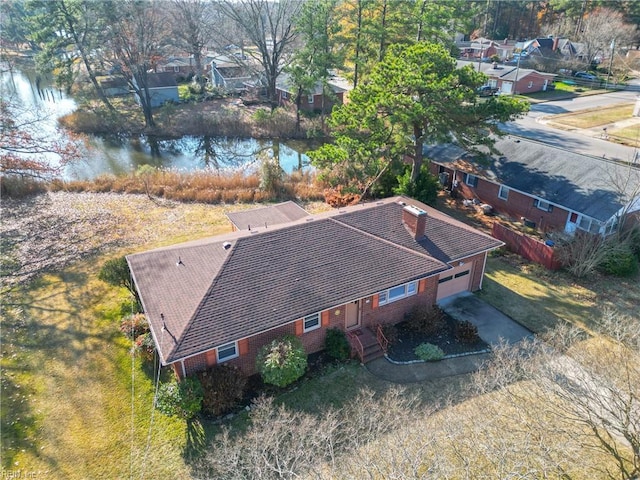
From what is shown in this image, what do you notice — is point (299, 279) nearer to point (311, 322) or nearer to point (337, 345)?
point (311, 322)

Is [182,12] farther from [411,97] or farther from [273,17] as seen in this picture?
[411,97]

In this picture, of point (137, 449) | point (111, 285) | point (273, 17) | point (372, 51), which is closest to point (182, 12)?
point (273, 17)

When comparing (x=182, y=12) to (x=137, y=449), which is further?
(x=182, y=12)

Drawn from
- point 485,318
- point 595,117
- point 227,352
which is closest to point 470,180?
point 485,318

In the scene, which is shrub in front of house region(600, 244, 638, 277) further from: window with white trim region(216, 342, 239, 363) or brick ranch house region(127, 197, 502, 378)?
window with white trim region(216, 342, 239, 363)

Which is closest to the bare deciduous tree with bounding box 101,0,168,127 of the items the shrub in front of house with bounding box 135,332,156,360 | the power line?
the shrub in front of house with bounding box 135,332,156,360

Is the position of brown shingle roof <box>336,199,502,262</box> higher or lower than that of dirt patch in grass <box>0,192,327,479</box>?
higher

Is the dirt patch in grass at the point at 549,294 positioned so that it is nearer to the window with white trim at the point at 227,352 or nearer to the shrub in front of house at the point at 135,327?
the window with white trim at the point at 227,352
